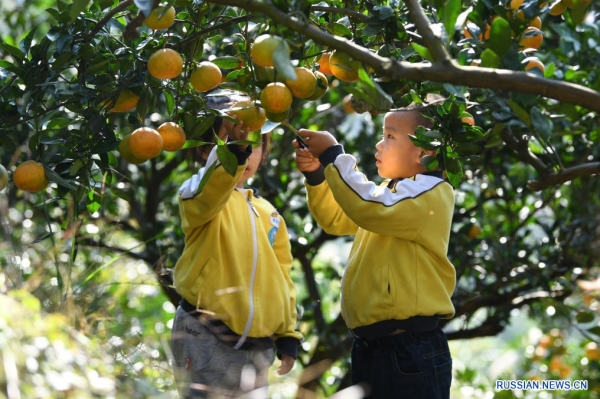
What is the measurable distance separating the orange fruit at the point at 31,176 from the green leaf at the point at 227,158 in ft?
1.39

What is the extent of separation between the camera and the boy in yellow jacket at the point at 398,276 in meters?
1.98

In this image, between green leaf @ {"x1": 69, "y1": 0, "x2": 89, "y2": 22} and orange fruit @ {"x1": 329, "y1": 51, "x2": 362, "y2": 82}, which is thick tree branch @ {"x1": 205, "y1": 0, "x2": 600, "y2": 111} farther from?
green leaf @ {"x1": 69, "y1": 0, "x2": 89, "y2": 22}

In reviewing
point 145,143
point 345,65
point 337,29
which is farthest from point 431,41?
point 145,143

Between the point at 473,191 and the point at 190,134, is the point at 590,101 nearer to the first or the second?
the point at 190,134

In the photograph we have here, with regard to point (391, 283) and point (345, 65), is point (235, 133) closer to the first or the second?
point (345, 65)

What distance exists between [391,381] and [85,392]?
960 mm

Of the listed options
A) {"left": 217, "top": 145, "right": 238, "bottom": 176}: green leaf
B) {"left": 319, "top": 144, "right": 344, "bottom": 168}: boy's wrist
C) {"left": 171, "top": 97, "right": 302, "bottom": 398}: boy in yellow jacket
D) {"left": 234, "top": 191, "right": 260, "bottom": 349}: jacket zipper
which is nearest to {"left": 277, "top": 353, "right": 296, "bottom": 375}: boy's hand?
{"left": 171, "top": 97, "right": 302, "bottom": 398}: boy in yellow jacket

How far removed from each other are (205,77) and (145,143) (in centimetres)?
21

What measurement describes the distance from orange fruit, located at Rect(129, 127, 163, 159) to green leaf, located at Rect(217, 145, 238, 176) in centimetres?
17

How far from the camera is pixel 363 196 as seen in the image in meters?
1.97

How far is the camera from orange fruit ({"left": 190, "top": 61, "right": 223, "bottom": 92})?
67.7 inches

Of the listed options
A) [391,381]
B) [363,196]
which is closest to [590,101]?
[363,196]

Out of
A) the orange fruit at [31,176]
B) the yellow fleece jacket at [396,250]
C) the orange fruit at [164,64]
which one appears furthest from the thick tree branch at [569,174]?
the orange fruit at [31,176]

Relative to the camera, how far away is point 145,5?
4.44 ft
